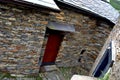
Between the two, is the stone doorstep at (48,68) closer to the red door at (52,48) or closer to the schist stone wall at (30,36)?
the red door at (52,48)

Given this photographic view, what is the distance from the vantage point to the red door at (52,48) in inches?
326

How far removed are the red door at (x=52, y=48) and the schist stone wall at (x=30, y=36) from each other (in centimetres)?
22

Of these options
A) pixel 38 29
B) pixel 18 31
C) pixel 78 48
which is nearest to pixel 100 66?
pixel 38 29

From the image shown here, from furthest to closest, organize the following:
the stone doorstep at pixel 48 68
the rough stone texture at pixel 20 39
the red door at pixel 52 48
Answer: the red door at pixel 52 48
the stone doorstep at pixel 48 68
the rough stone texture at pixel 20 39

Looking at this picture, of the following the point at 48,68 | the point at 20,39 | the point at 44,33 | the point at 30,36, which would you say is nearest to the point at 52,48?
the point at 48,68

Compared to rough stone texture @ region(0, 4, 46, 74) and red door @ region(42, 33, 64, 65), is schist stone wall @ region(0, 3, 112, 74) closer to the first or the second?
rough stone texture @ region(0, 4, 46, 74)

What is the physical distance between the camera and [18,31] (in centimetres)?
630

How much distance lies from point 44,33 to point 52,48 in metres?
1.67

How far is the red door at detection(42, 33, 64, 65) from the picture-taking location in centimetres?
829

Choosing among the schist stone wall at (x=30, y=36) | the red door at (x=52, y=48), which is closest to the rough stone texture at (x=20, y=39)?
the schist stone wall at (x=30, y=36)

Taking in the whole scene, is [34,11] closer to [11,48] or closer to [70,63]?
[11,48]

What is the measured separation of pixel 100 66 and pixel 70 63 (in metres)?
3.61

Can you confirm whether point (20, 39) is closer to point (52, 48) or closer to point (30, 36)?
point (30, 36)

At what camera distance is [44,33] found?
275 inches
